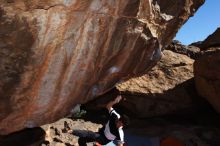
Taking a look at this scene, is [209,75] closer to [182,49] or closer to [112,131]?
[182,49]

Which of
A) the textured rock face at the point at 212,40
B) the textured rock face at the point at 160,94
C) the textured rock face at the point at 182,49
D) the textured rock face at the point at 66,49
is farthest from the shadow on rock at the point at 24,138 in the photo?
the textured rock face at the point at 182,49

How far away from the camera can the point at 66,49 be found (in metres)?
6.38

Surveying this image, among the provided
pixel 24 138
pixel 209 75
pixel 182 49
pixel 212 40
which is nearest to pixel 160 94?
pixel 209 75

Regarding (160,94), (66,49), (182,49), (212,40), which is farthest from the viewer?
(182,49)

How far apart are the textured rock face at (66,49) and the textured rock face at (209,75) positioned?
508 cm

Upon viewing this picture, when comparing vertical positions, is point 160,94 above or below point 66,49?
below

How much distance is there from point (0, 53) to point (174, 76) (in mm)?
10143

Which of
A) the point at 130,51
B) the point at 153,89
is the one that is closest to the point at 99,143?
the point at 130,51

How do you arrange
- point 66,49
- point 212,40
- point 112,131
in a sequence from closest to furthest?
point 66,49
point 112,131
point 212,40

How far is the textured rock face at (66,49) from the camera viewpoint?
5.67 meters

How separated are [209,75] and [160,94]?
6.87ft

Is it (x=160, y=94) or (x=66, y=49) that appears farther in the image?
(x=160, y=94)

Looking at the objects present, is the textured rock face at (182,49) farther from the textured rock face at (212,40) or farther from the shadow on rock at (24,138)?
the shadow on rock at (24,138)

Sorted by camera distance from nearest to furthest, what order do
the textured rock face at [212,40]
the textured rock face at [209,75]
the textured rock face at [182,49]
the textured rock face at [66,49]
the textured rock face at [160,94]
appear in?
1. the textured rock face at [66,49]
2. the textured rock face at [209,75]
3. the textured rock face at [160,94]
4. the textured rock face at [212,40]
5. the textured rock face at [182,49]
